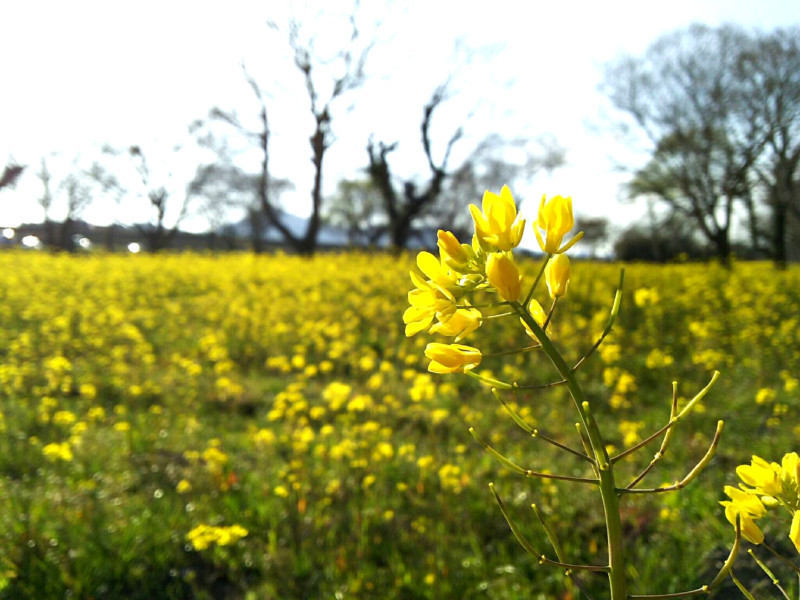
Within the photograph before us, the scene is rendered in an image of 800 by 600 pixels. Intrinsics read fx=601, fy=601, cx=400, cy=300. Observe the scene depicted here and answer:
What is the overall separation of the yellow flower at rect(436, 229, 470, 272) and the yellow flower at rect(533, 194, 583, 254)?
0.09m

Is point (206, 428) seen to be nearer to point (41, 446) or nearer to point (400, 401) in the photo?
point (41, 446)

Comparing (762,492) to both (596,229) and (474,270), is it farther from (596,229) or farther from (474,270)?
(596,229)

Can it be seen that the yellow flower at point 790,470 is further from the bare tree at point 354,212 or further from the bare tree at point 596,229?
→ the bare tree at point 354,212

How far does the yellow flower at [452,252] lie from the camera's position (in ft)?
2.15

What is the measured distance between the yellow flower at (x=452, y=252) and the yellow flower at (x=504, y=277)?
72mm

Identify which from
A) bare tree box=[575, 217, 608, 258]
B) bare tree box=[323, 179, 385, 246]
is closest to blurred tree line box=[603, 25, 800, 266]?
bare tree box=[575, 217, 608, 258]

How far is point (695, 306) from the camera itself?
6891 mm

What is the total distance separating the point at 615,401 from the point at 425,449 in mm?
1394

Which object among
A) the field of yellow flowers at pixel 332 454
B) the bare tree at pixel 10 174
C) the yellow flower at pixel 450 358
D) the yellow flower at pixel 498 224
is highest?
the bare tree at pixel 10 174

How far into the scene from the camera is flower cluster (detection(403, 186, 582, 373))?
63 cm

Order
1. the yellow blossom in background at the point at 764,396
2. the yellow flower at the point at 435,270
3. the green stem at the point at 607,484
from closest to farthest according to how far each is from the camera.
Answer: the green stem at the point at 607,484 < the yellow flower at the point at 435,270 < the yellow blossom in background at the point at 764,396

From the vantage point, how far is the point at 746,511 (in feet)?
2.09

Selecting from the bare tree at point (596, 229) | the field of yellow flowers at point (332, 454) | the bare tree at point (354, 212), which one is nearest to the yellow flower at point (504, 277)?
the field of yellow flowers at point (332, 454)

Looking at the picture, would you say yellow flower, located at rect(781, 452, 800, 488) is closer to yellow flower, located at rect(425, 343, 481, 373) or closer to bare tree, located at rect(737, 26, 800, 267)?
yellow flower, located at rect(425, 343, 481, 373)
